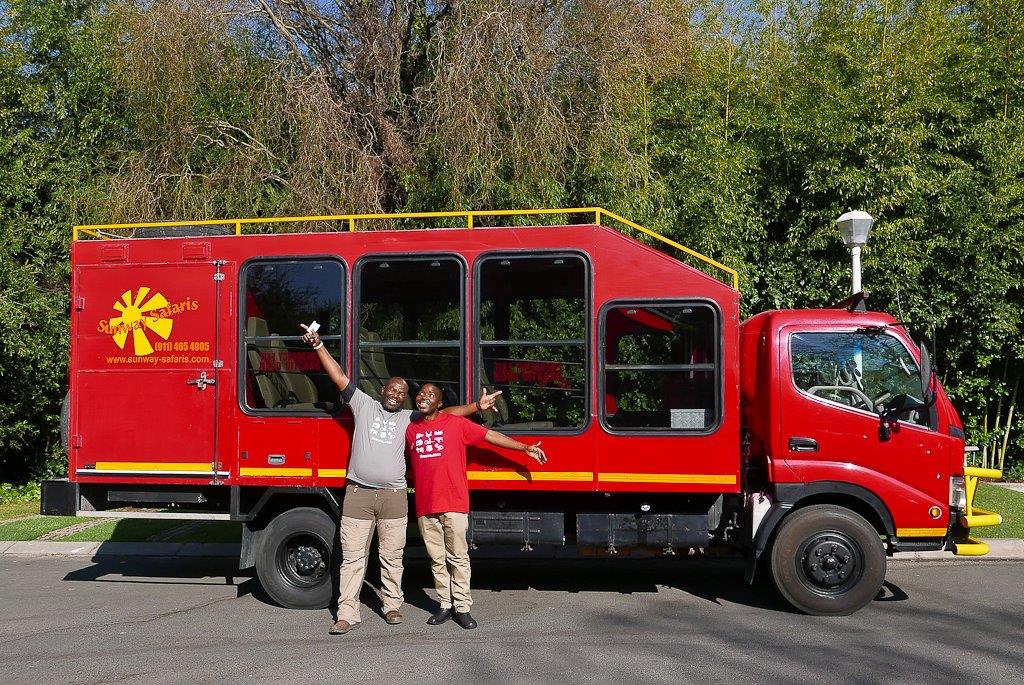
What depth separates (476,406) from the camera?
7129mm

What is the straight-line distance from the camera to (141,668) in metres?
6.06

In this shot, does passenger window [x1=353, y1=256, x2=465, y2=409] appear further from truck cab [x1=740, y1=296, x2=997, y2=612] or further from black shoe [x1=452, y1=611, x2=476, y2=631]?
truck cab [x1=740, y1=296, x2=997, y2=612]

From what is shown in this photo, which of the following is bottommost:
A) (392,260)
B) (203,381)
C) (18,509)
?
(18,509)

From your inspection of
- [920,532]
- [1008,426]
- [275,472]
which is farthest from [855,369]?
[1008,426]

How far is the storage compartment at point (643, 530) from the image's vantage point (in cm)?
741

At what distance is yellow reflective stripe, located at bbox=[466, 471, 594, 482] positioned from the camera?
7.32 meters

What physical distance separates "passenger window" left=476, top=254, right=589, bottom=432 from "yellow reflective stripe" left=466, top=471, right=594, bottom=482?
1.10 feet

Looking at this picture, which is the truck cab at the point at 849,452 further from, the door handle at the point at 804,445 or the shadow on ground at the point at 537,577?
the shadow on ground at the point at 537,577

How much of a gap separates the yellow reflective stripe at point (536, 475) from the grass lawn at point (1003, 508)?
18.3ft

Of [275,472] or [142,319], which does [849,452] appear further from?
[142,319]

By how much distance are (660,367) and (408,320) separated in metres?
1.98

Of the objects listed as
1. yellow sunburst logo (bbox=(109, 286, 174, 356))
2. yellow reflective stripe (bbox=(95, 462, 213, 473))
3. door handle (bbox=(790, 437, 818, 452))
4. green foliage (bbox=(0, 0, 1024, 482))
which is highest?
green foliage (bbox=(0, 0, 1024, 482))

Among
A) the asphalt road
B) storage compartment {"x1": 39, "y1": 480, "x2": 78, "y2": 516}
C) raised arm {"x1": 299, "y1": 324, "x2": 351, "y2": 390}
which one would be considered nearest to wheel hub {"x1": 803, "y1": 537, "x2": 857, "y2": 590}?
the asphalt road

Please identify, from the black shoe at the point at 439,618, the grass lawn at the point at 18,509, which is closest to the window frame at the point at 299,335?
the black shoe at the point at 439,618
